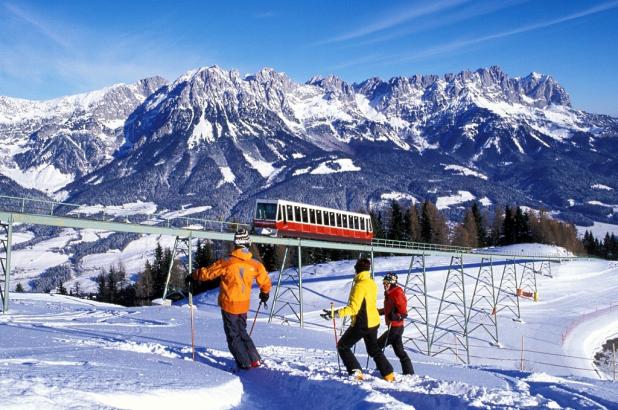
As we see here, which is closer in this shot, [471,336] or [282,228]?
[282,228]

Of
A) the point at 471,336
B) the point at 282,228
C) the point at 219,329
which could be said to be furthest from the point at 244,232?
the point at 471,336

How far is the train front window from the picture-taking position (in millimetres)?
36000

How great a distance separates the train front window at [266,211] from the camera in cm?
3600

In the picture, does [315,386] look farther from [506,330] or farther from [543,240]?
[543,240]

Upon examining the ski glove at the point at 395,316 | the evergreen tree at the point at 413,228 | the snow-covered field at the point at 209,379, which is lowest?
the snow-covered field at the point at 209,379

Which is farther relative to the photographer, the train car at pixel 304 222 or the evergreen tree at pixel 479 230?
the evergreen tree at pixel 479 230

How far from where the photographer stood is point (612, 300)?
2119 inches

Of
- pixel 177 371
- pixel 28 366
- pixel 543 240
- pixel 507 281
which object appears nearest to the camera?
pixel 28 366

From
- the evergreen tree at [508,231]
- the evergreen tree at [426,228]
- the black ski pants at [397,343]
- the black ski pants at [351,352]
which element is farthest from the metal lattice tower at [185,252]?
the evergreen tree at [508,231]

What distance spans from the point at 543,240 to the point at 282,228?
80152 millimetres

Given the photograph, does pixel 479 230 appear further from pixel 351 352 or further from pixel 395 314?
pixel 351 352

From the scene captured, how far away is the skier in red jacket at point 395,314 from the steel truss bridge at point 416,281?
1431cm

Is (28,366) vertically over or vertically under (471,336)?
over

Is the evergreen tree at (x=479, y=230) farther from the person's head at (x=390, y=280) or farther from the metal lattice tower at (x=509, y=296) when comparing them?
the person's head at (x=390, y=280)
